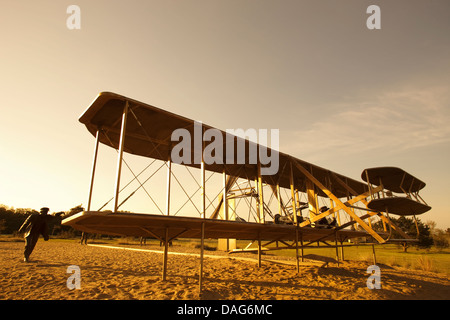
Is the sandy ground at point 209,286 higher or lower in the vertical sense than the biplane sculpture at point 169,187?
lower

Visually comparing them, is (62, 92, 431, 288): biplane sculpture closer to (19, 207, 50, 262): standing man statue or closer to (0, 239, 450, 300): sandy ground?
(0, 239, 450, 300): sandy ground

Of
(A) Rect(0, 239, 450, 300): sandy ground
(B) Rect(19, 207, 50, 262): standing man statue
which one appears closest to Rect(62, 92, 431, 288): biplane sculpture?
(A) Rect(0, 239, 450, 300): sandy ground

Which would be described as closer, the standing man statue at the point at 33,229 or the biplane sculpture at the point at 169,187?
the biplane sculpture at the point at 169,187

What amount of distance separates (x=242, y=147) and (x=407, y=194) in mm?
6561

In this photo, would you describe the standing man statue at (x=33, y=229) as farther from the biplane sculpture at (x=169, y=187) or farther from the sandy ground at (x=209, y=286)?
the biplane sculpture at (x=169, y=187)

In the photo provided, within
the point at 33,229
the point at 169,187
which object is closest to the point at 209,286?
the point at 169,187

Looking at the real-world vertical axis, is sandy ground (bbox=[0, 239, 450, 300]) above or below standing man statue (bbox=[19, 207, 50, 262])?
below

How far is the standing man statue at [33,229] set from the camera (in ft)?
40.6

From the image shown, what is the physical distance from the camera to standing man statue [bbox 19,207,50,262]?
40.6 feet

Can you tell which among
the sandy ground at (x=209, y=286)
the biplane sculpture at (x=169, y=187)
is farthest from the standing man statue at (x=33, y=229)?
the biplane sculpture at (x=169, y=187)

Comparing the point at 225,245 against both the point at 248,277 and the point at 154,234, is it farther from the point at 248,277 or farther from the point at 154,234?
the point at 154,234

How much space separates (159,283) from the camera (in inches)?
333

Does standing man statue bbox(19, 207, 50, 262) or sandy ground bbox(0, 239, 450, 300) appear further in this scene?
standing man statue bbox(19, 207, 50, 262)

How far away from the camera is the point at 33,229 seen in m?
12.6
